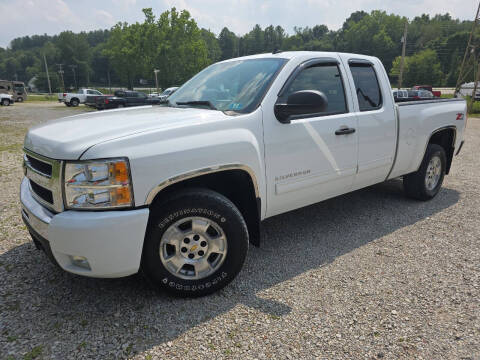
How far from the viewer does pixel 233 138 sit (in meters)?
2.64

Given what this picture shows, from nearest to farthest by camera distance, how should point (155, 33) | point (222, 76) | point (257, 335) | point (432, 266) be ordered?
point (257, 335)
point (432, 266)
point (222, 76)
point (155, 33)

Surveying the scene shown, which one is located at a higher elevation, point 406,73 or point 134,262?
point 406,73

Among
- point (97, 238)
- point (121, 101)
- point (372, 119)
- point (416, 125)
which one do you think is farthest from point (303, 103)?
point (121, 101)

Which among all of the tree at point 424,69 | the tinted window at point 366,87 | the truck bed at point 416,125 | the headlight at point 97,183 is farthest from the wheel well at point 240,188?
the tree at point 424,69

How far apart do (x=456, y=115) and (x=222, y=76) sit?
11.7 feet

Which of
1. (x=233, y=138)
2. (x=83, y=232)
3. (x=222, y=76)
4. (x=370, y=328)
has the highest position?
(x=222, y=76)

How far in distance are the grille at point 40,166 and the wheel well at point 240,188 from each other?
927mm

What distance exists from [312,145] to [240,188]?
2.62ft

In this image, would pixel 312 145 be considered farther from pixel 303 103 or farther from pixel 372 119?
pixel 372 119

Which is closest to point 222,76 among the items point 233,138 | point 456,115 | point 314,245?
point 233,138

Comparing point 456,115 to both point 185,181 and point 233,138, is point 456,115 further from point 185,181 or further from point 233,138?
point 185,181

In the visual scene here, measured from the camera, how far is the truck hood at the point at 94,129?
2236mm

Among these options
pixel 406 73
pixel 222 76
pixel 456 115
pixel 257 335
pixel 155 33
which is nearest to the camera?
pixel 257 335

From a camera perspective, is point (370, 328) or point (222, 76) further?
point (222, 76)
